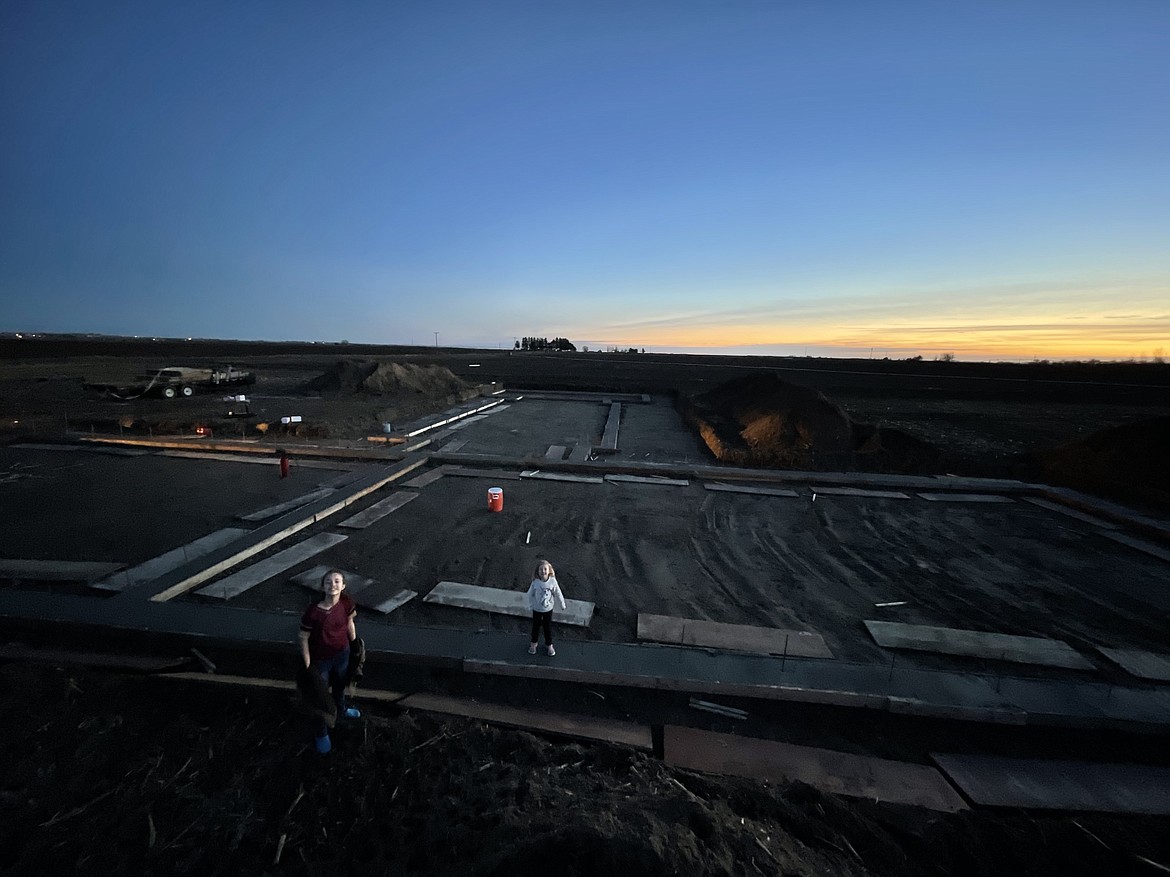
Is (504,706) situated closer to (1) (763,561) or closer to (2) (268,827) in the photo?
(2) (268,827)

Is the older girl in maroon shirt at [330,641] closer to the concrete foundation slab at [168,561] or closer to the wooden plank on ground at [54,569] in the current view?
the concrete foundation slab at [168,561]

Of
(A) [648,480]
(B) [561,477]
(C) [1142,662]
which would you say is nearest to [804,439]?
(A) [648,480]

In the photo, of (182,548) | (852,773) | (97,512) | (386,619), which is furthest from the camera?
(97,512)

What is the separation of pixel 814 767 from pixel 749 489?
820 centimetres

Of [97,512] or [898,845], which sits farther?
[97,512]

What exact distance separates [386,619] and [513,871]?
13.3ft

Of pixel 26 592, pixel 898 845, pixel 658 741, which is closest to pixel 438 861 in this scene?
pixel 658 741

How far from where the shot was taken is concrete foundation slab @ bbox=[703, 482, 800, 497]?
11641 millimetres

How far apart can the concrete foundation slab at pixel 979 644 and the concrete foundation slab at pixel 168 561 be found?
978cm

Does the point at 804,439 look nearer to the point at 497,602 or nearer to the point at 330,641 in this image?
the point at 497,602

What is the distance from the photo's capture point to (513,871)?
272 cm

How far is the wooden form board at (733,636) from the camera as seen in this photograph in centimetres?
575

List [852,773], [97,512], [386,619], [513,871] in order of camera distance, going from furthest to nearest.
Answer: [97,512], [386,619], [852,773], [513,871]

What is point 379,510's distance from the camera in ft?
32.7
